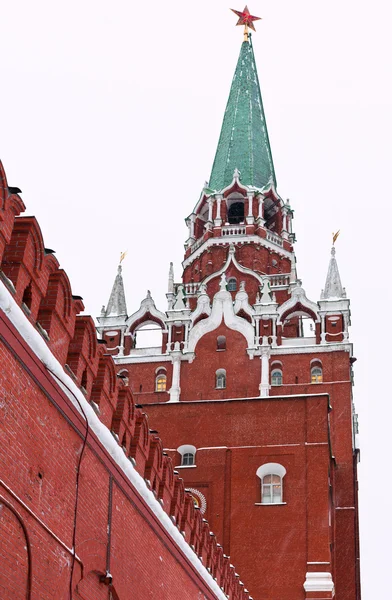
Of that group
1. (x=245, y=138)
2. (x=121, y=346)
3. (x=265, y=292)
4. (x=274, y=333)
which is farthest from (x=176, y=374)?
(x=245, y=138)

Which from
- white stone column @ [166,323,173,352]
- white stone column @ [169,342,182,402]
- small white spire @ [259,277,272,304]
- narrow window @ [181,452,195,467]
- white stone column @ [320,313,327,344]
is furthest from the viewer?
small white spire @ [259,277,272,304]

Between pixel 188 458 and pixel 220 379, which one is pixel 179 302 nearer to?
pixel 220 379

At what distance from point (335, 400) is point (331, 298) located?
175 inches

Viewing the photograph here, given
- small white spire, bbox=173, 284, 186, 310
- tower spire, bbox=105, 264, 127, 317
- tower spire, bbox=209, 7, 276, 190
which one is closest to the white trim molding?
small white spire, bbox=173, 284, 186, 310

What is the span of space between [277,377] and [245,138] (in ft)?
56.8

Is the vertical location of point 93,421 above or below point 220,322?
below

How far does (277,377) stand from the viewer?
121ft

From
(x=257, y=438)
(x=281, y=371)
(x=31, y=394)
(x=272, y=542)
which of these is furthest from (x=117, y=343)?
(x=31, y=394)

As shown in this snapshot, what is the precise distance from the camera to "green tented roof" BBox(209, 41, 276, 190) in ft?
160

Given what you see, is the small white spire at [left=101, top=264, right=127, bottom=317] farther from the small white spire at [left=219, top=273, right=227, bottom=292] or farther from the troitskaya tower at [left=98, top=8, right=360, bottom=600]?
the small white spire at [left=219, top=273, right=227, bottom=292]

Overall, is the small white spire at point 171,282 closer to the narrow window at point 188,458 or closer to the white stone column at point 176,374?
the white stone column at point 176,374

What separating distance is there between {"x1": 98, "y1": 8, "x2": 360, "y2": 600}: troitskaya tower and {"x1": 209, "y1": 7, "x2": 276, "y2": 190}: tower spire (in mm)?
115

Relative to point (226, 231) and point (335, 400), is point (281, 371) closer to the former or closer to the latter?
point (335, 400)

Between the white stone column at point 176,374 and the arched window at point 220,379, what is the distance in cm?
137
